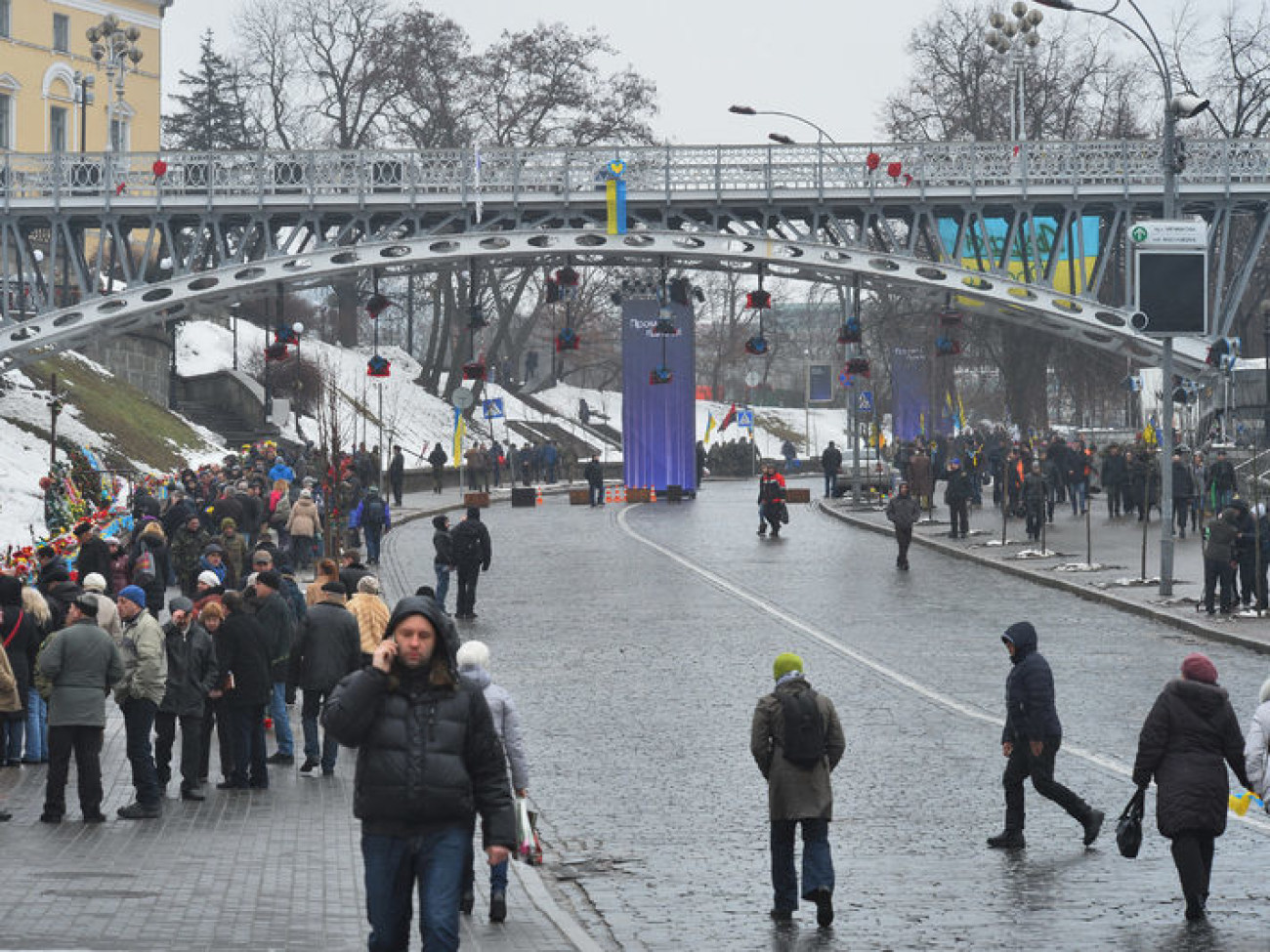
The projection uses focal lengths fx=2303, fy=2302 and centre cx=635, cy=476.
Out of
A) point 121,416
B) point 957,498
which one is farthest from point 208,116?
point 957,498

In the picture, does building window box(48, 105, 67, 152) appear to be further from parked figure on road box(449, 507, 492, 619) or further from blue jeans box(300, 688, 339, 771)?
blue jeans box(300, 688, 339, 771)

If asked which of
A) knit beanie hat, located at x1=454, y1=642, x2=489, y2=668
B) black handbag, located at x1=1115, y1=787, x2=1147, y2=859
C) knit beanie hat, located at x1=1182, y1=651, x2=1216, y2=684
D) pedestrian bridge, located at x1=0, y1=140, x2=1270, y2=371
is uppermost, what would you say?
pedestrian bridge, located at x1=0, y1=140, x2=1270, y2=371

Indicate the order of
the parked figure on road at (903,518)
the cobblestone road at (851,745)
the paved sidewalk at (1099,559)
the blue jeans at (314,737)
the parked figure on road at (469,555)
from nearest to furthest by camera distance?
the cobblestone road at (851,745) < the blue jeans at (314,737) < the paved sidewalk at (1099,559) < the parked figure on road at (469,555) < the parked figure on road at (903,518)

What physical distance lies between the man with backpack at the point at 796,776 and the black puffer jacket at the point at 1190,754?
155cm

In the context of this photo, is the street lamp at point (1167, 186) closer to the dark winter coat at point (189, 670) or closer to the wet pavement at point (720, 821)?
the wet pavement at point (720, 821)

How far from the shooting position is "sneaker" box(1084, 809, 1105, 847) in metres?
13.2

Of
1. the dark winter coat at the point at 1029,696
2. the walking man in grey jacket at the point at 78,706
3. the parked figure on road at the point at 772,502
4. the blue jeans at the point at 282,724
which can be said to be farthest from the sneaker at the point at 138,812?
the parked figure on road at the point at 772,502

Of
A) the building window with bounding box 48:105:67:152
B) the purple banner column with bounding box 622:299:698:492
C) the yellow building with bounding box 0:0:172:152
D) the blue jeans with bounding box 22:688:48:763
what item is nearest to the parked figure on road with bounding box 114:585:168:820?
the blue jeans with bounding box 22:688:48:763

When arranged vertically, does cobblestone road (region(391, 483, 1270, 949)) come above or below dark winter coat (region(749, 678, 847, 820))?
below

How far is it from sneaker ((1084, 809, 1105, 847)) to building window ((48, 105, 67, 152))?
77130mm

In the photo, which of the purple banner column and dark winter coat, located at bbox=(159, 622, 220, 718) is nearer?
dark winter coat, located at bbox=(159, 622, 220, 718)

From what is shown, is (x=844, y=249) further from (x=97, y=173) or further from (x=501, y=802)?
(x=501, y=802)

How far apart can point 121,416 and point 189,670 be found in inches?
1702

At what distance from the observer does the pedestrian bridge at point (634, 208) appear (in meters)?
52.8
